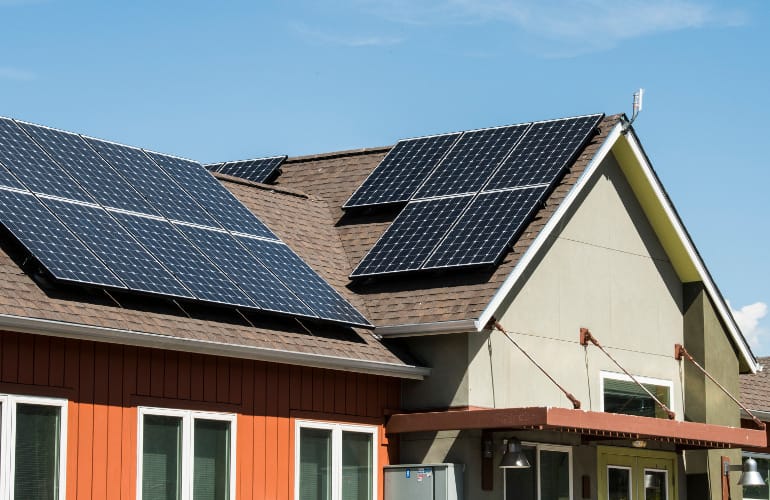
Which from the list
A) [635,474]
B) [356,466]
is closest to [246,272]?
[356,466]

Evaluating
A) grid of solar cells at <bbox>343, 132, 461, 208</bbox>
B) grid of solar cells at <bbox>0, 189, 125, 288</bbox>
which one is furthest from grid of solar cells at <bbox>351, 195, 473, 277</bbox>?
grid of solar cells at <bbox>0, 189, 125, 288</bbox>

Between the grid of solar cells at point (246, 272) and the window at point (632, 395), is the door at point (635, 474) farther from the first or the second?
the grid of solar cells at point (246, 272)

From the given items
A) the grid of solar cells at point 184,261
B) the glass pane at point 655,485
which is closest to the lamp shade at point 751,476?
the glass pane at point 655,485

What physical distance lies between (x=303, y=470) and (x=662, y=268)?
25.9 ft

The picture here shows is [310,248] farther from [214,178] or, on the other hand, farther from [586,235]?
[586,235]

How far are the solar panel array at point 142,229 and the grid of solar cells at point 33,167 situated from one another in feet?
0.06

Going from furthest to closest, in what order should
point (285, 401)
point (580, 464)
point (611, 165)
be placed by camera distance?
point (611, 165), point (580, 464), point (285, 401)

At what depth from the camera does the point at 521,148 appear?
23.6m

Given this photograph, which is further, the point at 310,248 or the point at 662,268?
the point at 662,268

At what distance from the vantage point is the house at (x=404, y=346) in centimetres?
1714

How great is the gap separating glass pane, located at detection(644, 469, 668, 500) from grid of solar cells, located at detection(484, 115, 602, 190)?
5153 mm

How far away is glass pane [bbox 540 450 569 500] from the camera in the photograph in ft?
71.5

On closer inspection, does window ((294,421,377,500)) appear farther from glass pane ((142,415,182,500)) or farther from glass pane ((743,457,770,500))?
glass pane ((743,457,770,500))

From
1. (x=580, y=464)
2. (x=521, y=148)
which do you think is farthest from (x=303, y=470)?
(x=521, y=148)
